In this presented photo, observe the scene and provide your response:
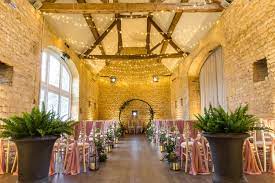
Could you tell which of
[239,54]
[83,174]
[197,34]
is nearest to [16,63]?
[83,174]

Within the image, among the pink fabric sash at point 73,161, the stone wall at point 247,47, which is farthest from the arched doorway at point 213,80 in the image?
the pink fabric sash at point 73,161

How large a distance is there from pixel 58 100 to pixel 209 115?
6.57m

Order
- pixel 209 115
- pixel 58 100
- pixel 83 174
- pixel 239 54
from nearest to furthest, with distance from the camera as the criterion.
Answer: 1. pixel 209 115
2. pixel 83 174
3. pixel 239 54
4. pixel 58 100

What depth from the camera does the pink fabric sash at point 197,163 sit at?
353 cm

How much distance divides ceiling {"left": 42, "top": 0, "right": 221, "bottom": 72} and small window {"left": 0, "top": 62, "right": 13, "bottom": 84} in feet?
7.43

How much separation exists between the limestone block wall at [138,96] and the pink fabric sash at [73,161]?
9306 mm

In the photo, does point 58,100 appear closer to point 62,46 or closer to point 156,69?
point 62,46

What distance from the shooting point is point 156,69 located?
12.7 metres

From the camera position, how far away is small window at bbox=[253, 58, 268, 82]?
14.6 feet

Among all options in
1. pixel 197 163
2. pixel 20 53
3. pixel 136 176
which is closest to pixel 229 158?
pixel 197 163

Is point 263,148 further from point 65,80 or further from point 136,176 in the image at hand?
point 65,80

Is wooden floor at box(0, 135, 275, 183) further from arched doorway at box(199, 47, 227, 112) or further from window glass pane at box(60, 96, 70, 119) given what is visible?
window glass pane at box(60, 96, 70, 119)

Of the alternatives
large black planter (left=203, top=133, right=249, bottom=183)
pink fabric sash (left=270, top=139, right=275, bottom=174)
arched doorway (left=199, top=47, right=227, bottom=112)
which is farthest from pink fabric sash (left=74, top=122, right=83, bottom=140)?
arched doorway (left=199, top=47, right=227, bottom=112)

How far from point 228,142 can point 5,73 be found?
4.29 metres
